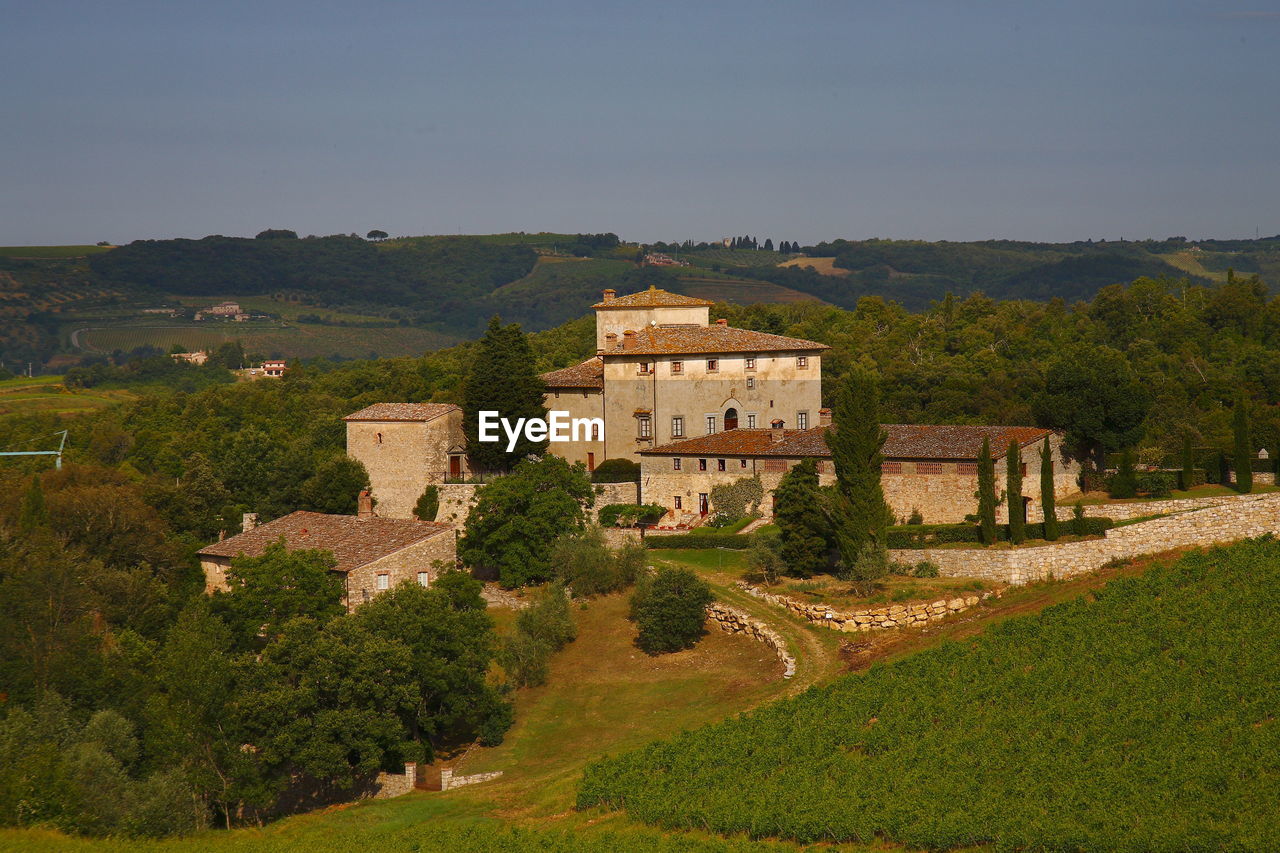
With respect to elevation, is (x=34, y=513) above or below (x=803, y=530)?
below

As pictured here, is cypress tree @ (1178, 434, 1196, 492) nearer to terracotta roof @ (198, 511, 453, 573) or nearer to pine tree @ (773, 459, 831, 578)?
pine tree @ (773, 459, 831, 578)

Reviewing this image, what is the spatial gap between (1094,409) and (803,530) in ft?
35.8

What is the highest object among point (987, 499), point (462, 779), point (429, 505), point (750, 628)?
point (987, 499)

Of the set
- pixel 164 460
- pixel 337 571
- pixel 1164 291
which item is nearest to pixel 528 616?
pixel 337 571

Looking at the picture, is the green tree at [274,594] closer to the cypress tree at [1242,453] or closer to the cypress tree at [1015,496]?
the cypress tree at [1015,496]

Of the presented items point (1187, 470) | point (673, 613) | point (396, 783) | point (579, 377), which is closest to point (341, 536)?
point (579, 377)

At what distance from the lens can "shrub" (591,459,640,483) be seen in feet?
158

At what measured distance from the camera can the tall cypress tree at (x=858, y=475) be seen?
37125 mm

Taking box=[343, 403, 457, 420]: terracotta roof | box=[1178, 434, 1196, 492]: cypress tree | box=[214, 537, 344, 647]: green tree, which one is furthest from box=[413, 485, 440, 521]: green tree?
box=[1178, 434, 1196, 492]: cypress tree

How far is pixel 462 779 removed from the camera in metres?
32.5

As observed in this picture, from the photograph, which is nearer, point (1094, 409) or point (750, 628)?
point (750, 628)

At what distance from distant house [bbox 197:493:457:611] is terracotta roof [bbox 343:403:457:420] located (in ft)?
13.4

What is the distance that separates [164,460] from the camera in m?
68.7

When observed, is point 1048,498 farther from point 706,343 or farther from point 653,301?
point 653,301
